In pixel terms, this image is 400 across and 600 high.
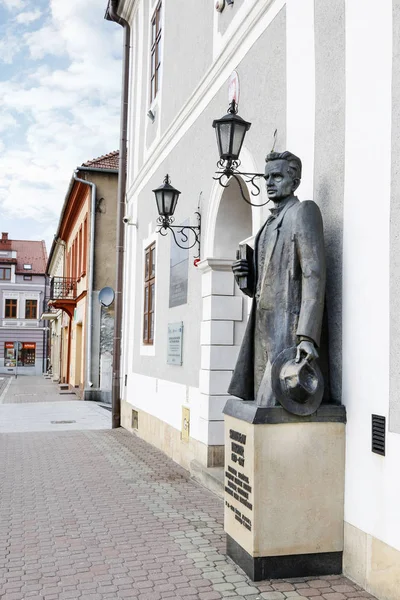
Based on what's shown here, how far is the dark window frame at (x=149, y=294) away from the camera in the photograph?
11.1 meters

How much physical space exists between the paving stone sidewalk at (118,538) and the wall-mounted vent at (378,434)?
85cm

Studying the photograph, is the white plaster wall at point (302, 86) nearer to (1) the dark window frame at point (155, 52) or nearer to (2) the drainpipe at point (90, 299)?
(1) the dark window frame at point (155, 52)

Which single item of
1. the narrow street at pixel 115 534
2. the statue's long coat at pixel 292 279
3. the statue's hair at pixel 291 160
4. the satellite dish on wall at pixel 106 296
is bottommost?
the narrow street at pixel 115 534

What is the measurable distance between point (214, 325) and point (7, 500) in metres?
2.84

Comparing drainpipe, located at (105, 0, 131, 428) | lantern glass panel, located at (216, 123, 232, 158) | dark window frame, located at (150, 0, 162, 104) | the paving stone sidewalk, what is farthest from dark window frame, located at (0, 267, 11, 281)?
lantern glass panel, located at (216, 123, 232, 158)

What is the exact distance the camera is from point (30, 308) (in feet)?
185

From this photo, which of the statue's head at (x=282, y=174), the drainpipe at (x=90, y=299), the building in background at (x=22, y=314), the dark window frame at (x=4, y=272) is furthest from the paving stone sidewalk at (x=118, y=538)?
the dark window frame at (x=4, y=272)

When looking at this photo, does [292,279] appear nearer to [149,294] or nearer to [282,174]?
[282,174]

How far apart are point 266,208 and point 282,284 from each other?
1738mm

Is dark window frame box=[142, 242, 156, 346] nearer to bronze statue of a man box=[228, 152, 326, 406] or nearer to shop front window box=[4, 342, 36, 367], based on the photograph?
bronze statue of a man box=[228, 152, 326, 406]

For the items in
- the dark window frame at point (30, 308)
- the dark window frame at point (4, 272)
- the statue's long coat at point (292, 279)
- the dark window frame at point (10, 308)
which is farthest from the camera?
the dark window frame at point (4, 272)

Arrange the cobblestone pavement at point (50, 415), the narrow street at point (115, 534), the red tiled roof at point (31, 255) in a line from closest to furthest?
the narrow street at point (115, 534) < the cobblestone pavement at point (50, 415) < the red tiled roof at point (31, 255)

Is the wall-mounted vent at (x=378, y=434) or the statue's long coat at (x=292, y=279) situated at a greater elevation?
the statue's long coat at (x=292, y=279)

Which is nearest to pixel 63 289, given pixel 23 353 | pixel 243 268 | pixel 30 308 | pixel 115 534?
pixel 115 534
